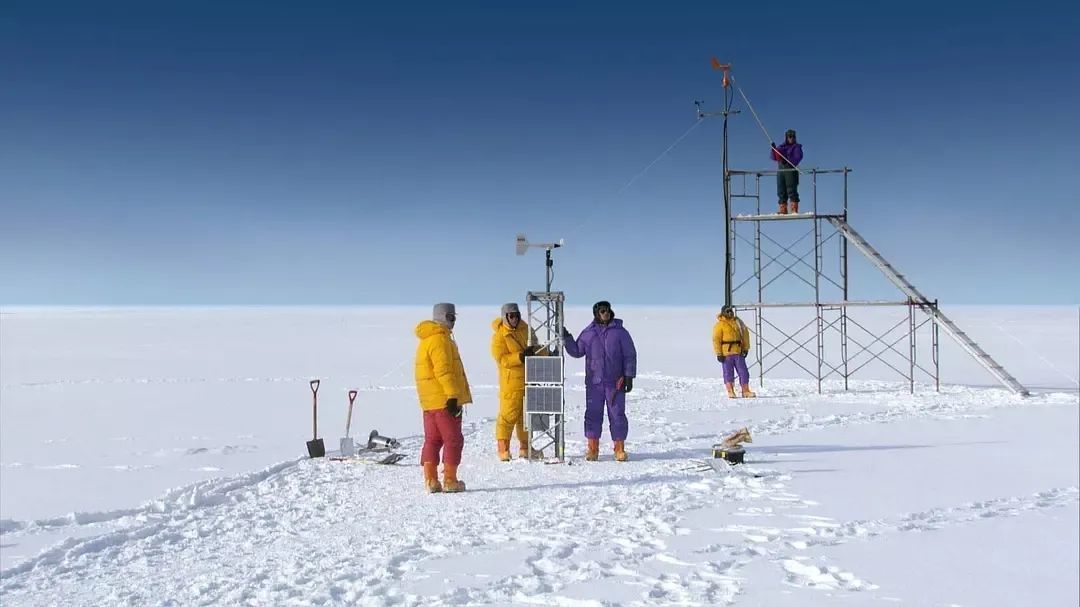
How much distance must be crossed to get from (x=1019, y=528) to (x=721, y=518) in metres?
2.10

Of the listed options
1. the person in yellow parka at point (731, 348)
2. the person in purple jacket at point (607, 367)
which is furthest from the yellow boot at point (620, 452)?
the person in yellow parka at point (731, 348)

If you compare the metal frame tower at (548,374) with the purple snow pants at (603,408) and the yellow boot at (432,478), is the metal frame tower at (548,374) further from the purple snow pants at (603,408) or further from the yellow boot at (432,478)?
the yellow boot at (432,478)

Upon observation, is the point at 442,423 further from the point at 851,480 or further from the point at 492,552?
the point at 851,480

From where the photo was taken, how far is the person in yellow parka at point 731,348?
15.4m

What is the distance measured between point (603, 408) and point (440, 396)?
89.2 inches

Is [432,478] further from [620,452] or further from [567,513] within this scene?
[620,452]

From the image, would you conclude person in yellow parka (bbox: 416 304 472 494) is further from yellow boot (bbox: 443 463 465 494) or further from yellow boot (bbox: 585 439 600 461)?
yellow boot (bbox: 585 439 600 461)

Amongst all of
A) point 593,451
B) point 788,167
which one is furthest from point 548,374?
point 788,167

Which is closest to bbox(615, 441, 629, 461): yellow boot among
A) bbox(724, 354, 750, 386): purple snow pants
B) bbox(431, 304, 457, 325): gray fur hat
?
bbox(431, 304, 457, 325): gray fur hat

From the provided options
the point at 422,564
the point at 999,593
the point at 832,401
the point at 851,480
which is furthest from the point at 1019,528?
the point at 832,401

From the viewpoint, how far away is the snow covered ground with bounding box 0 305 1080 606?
15.3 feet

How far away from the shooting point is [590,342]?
8.74 meters

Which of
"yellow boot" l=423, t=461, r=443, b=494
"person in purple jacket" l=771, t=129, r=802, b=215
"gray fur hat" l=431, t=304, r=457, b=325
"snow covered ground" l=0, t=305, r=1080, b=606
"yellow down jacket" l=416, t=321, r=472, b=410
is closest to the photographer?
"snow covered ground" l=0, t=305, r=1080, b=606

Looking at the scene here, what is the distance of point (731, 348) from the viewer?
A: 15.4 meters
